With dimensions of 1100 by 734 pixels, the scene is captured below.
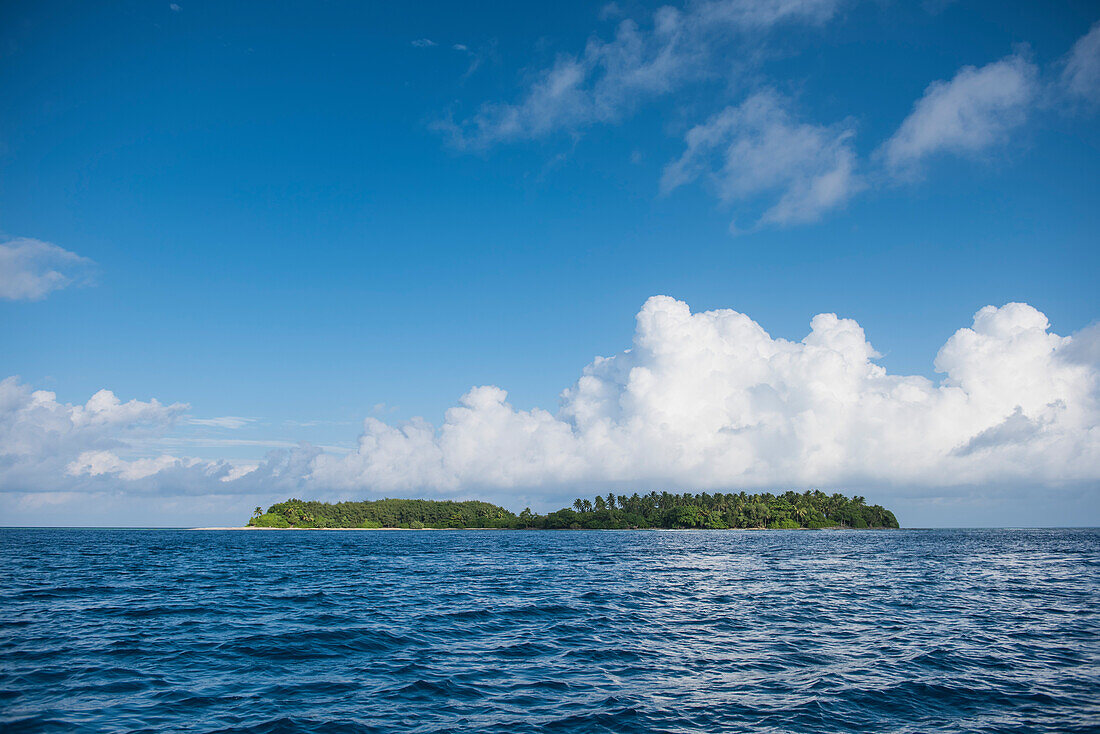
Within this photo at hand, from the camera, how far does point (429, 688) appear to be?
2144 cm

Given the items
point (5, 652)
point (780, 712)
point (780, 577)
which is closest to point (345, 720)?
Result: point (780, 712)

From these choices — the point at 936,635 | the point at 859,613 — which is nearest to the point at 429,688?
the point at 936,635

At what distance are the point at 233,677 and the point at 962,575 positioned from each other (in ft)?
222

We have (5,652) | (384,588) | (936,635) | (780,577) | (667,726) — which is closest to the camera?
(667,726)

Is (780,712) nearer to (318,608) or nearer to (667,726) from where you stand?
(667,726)

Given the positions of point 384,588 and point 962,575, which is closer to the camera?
point 384,588

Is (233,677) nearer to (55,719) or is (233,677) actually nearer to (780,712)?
(55,719)

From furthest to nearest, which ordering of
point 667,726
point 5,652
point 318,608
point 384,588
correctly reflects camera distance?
point 384,588 < point 318,608 < point 5,652 < point 667,726

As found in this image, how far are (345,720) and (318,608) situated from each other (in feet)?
79.1

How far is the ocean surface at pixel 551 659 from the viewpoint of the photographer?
18.4 meters

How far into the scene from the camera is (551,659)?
84.5 feet

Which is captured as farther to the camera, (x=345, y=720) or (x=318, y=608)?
(x=318, y=608)

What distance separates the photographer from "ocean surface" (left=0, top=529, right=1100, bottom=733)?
18.4 metres

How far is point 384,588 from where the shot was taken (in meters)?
52.2
